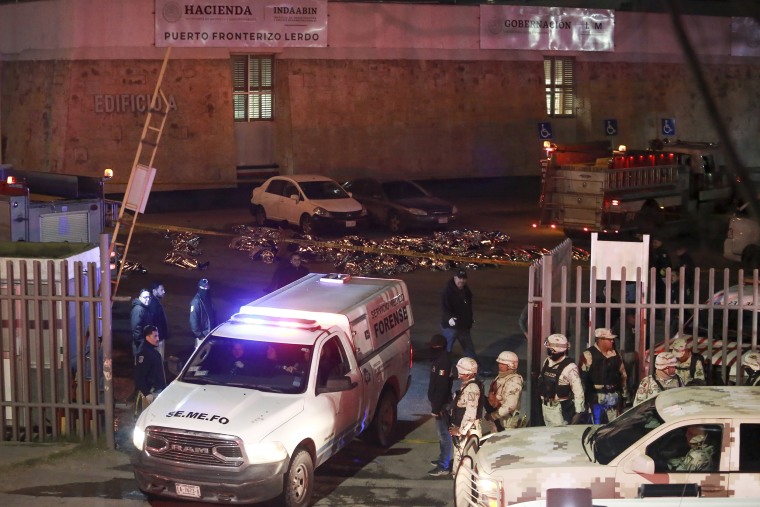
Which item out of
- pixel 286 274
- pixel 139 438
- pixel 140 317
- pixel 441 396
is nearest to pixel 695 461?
pixel 441 396

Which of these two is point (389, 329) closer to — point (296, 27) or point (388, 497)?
point (388, 497)

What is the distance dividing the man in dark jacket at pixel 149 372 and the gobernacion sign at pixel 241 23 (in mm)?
19828

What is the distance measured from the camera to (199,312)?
13.4m

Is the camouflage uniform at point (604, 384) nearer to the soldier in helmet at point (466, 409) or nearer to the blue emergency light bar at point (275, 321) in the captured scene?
the soldier in helmet at point (466, 409)

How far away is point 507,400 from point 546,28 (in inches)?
1085

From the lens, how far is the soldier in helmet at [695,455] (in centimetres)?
757

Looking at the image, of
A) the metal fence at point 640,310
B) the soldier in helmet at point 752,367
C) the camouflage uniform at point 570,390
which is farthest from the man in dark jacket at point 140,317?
the soldier in helmet at point 752,367

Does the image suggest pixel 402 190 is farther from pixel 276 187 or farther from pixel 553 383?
pixel 553 383

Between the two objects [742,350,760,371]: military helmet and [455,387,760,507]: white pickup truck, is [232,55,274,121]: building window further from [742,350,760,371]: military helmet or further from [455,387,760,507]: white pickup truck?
[455,387,760,507]: white pickup truck

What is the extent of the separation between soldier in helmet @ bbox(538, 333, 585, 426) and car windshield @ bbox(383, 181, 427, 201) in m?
17.1

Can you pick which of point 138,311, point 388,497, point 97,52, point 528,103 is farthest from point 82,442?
point 528,103

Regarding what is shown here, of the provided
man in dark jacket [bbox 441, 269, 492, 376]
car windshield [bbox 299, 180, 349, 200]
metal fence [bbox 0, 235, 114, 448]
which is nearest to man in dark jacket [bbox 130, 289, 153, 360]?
metal fence [bbox 0, 235, 114, 448]

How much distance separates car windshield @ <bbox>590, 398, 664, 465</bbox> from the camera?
309 inches

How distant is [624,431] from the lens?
810cm
